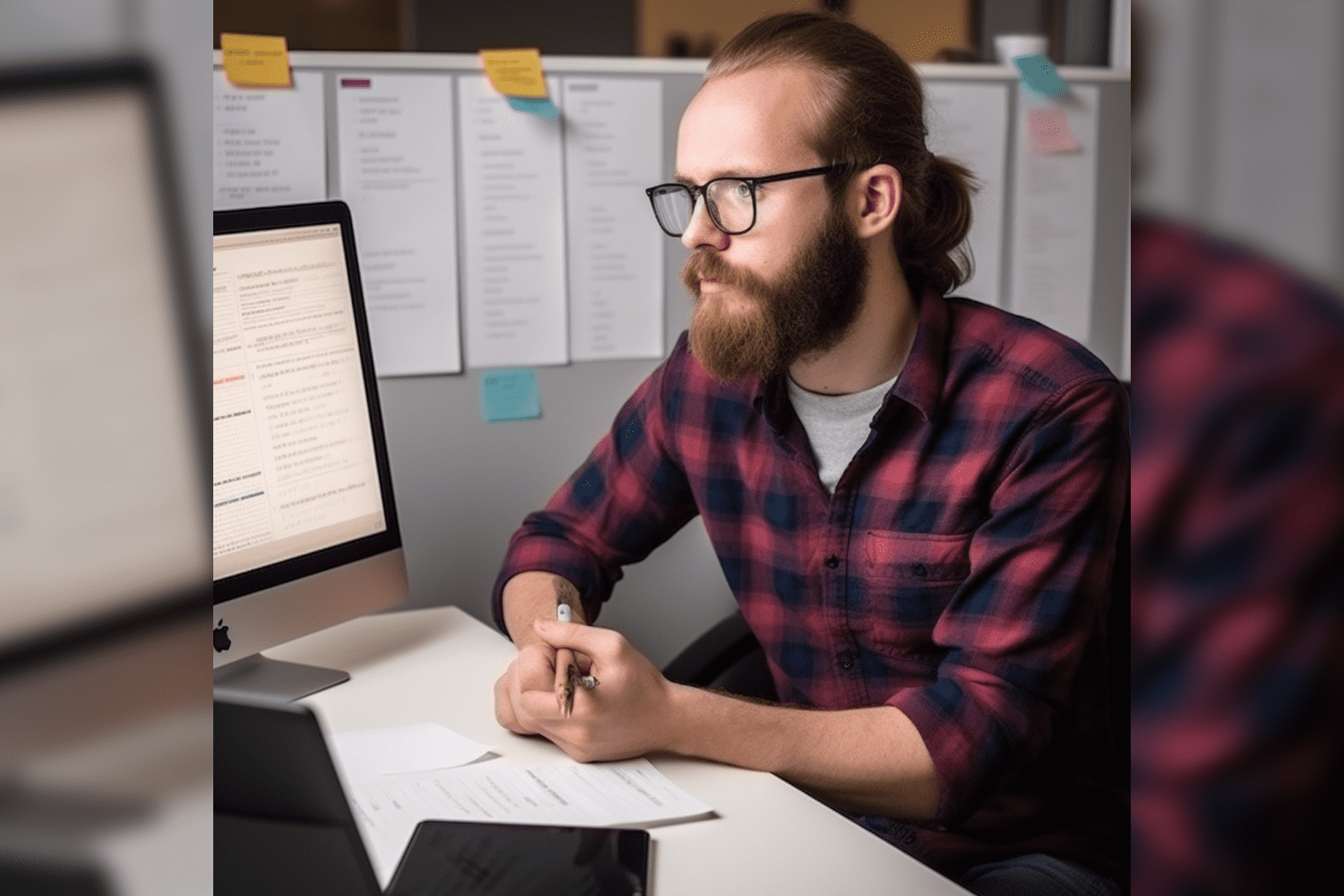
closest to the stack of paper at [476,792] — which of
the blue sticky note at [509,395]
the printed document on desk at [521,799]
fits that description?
the printed document on desk at [521,799]

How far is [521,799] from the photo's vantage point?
1.32 feet

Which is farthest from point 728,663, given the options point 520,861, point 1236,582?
point 1236,582

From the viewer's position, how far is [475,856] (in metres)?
0.35

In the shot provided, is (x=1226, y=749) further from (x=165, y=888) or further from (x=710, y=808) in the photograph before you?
(x=710, y=808)

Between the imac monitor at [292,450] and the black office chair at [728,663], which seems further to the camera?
the black office chair at [728,663]

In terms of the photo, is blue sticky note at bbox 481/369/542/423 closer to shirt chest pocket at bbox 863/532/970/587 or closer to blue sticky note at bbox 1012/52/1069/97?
shirt chest pocket at bbox 863/532/970/587

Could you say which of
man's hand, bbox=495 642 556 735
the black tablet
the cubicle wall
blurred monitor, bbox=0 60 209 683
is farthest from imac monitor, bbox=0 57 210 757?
the cubicle wall

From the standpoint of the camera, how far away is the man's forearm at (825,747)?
0.44m

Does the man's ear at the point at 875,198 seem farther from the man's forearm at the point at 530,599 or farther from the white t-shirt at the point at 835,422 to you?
the man's forearm at the point at 530,599

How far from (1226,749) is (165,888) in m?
0.11

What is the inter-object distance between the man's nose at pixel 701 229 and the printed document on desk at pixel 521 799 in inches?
10.6

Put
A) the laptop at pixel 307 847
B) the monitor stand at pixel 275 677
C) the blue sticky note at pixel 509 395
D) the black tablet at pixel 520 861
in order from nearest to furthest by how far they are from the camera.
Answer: the laptop at pixel 307 847 → the black tablet at pixel 520 861 → the monitor stand at pixel 275 677 → the blue sticky note at pixel 509 395

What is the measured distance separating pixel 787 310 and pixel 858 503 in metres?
0.12

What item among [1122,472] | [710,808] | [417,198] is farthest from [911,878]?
[417,198]
